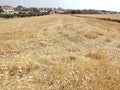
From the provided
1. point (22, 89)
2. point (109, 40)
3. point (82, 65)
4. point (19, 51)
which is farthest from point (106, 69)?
point (109, 40)

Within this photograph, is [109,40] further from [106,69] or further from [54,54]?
[106,69]

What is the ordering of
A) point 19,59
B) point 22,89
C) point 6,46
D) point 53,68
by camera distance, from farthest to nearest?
1. point 6,46
2. point 19,59
3. point 53,68
4. point 22,89

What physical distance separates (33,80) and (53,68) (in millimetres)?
1386

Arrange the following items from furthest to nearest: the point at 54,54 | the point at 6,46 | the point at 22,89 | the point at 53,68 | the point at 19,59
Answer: the point at 6,46
the point at 54,54
the point at 19,59
the point at 53,68
the point at 22,89

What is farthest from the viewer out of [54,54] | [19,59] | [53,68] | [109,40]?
[109,40]

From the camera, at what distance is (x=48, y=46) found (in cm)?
1366

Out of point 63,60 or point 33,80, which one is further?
point 63,60

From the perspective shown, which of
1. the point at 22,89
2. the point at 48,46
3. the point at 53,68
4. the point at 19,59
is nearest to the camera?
the point at 22,89

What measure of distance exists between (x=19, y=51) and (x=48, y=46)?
2368mm

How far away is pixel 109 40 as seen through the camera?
18.1 meters

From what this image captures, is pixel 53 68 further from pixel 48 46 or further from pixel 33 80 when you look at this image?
pixel 48 46

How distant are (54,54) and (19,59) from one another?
7.09 feet

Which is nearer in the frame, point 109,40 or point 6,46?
point 6,46

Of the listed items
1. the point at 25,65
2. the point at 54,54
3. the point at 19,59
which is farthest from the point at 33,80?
the point at 54,54
